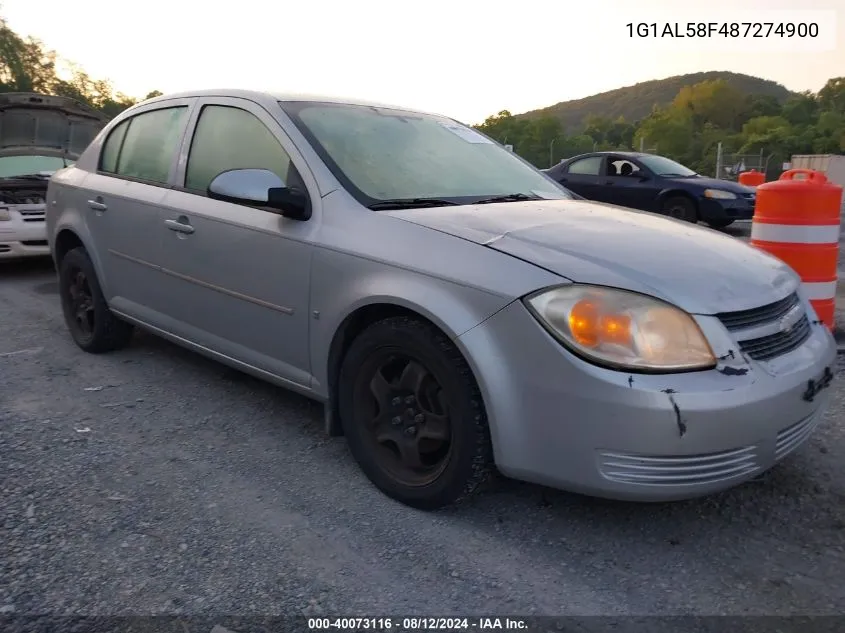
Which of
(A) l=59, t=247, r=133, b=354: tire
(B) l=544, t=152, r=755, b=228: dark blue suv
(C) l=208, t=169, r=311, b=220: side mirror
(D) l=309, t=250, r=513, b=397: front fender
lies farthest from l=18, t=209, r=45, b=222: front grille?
(B) l=544, t=152, r=755, b=228: dark blue suv

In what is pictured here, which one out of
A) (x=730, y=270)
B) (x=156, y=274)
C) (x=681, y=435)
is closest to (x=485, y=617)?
(x=681, y=435)

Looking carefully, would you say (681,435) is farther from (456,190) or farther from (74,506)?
(74,506)

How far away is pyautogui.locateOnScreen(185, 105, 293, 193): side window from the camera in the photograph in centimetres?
322

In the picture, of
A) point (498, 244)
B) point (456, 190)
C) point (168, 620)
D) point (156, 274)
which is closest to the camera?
point (168, 620)

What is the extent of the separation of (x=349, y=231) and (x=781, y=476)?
199 centimetres

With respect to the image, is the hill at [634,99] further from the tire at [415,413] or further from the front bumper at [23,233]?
the tire at [415,413]

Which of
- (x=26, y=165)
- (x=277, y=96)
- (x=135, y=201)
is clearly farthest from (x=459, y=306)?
(x=26, y=165)

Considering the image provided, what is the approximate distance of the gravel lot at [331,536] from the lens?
84.5 inches

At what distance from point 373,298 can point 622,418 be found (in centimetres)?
98

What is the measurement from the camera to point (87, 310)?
4.57 meters

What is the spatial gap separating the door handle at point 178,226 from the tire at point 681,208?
8913 millimetres

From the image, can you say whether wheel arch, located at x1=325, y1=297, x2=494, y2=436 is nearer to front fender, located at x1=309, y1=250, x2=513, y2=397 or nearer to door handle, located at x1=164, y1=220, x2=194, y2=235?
front fender, located at x1=309, y1=250, x2=513, y2=397

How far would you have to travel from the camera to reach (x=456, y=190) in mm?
3176

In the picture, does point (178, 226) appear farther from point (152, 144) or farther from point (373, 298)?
point (373, 298)
